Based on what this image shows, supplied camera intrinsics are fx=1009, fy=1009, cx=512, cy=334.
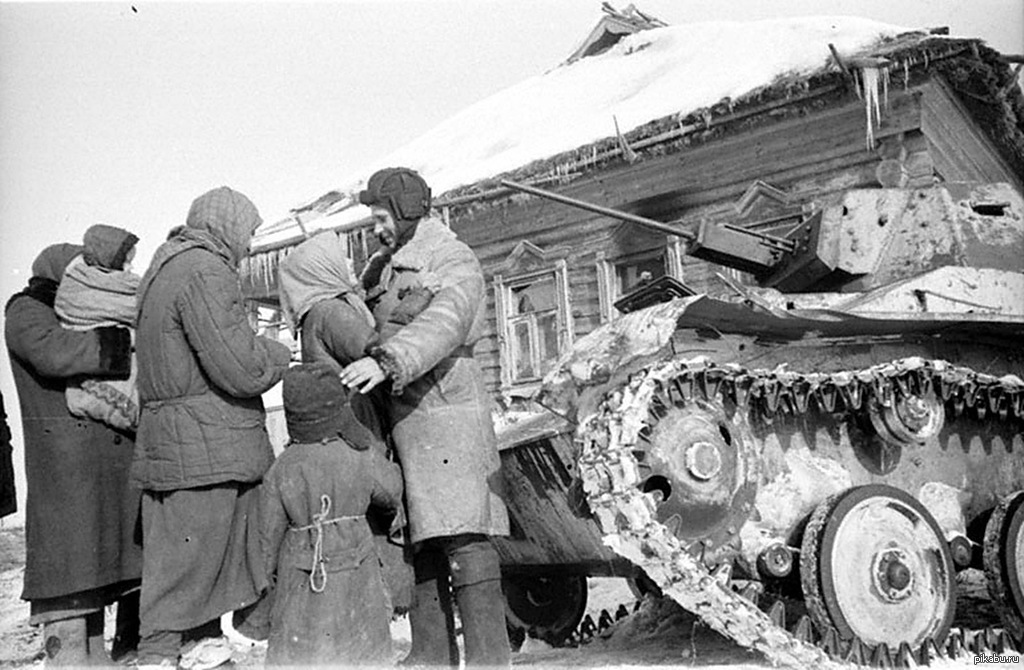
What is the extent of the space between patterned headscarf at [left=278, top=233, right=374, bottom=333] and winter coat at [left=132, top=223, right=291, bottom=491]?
0.88ft

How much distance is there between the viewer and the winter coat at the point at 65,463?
3.96m

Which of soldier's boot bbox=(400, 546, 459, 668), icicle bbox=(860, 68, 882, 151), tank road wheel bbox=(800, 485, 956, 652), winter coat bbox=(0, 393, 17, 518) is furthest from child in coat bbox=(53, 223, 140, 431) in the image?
icicle bbox=(860, 68, 882, 151)

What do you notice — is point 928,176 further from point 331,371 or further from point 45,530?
point 45,530

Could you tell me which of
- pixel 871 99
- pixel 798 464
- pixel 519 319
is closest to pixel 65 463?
pixel 798 464

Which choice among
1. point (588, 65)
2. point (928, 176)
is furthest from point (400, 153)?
point (928, 176)

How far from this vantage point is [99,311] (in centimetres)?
404

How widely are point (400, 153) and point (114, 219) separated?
36.6 feet

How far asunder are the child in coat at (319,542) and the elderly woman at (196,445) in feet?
0.39

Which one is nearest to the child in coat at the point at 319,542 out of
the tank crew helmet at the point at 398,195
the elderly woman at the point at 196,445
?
the elderly woman at the point at 196,445

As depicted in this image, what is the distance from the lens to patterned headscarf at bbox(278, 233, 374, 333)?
12.7ft

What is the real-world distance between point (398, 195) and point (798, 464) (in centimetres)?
236

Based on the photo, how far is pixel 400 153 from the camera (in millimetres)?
16141

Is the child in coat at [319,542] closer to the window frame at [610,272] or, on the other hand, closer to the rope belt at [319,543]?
the rope belt at [319,543]

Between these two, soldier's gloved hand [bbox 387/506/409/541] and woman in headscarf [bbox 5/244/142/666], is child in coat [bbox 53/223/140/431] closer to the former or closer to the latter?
woman in headscarf [bbox 5/244/142/666]
